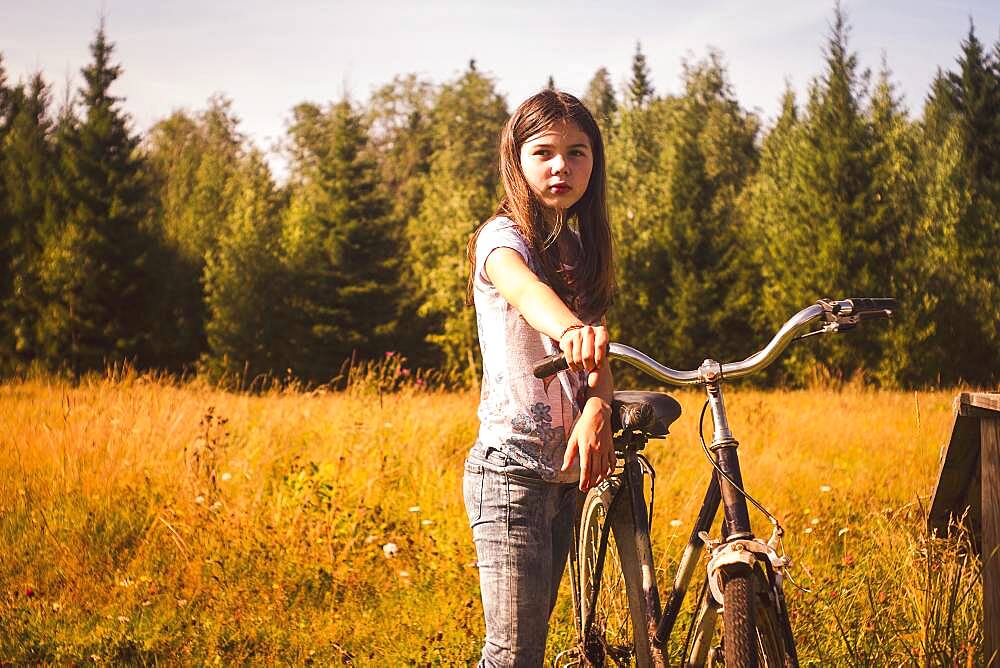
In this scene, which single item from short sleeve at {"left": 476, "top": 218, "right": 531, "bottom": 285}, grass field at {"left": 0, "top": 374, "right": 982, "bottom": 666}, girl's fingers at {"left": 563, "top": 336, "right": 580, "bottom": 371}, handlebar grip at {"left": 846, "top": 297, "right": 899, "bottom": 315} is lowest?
grass field at {"left": 0, "top": 374, "right": 982, "bottom": 666}

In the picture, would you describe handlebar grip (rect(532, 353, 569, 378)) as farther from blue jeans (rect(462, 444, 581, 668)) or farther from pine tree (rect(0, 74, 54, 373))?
pine tree (rect(0, 74, 54, 373))

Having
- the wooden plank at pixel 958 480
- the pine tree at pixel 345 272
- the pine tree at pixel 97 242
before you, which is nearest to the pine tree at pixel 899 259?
the pine tree at pixel 345 272

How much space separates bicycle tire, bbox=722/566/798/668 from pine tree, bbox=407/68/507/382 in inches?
835

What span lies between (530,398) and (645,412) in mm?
389

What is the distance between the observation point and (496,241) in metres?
2.00

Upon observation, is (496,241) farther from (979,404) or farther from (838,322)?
(979,404)

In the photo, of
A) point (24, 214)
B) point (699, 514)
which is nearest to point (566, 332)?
point (699, 514)

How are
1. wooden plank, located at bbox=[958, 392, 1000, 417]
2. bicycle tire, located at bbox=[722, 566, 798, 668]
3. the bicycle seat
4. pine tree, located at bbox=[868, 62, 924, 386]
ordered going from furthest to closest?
pine tree, located at bbox=[868, 62, 924, 386]
wooden plank, located at bbox=[958, 392, 1000, 417]
the bicycle seat
bicycle tire, located at bbox=[722, 566, 798, 668]

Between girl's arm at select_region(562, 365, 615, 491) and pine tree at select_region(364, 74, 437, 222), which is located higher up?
pine tree at select_region(364, 74, 437, 222)

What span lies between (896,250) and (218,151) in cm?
3170

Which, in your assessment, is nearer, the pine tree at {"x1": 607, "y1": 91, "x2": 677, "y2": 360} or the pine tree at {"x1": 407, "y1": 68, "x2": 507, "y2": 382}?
Answer: the pine tree at {"x1": 607, "y1": 91, "x2": 677, "y2": 360}

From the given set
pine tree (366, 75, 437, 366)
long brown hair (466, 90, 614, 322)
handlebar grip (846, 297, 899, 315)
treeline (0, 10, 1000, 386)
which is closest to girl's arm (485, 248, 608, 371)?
long brown hair (466, 90, 614, 322)

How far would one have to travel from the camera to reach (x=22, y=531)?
499cm

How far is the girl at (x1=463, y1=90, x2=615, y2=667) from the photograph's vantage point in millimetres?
1949
